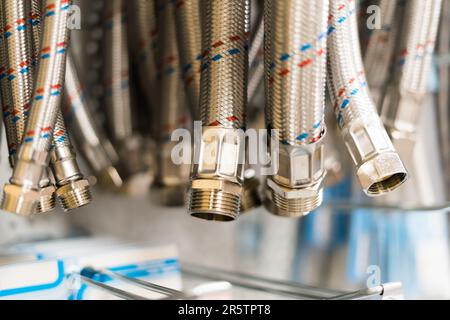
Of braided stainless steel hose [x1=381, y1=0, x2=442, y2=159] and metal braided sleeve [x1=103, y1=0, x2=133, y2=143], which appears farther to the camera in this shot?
metal braided sleeve [x1=103, y1=0, x2=133, y2=143]

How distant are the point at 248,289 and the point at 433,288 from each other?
1.24 ft

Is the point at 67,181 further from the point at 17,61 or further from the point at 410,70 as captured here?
the point at 410,70

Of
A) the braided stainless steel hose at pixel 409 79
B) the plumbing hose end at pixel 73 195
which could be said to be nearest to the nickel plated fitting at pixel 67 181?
the plumbing hose end at pixel 73 195

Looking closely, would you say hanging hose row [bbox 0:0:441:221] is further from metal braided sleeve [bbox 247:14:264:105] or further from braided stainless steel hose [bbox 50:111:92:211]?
metal braided sleeve [bbox 247:14:264:105]

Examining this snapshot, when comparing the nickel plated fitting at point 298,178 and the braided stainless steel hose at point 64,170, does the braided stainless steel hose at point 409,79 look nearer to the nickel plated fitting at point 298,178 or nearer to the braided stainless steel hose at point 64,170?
the nickel plated fitting at point 298,178

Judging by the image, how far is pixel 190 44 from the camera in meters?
0.67

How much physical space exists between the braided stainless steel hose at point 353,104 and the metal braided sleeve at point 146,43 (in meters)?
0.31

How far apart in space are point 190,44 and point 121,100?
0.18 meters

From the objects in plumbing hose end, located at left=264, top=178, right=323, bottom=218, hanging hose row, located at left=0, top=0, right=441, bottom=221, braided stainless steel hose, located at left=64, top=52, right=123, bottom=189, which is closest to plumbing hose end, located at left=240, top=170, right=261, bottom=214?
hanging hose row, located at left=0, top=0, right=441, bottom=221

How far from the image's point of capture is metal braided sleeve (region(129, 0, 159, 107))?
77cm

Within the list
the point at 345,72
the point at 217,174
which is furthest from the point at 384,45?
the point at 217,174

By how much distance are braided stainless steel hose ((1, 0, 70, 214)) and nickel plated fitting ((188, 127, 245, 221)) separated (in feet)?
0.46

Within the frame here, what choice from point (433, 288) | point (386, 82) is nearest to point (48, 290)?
point (386, 82)

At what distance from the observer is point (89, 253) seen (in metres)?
0.71
